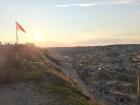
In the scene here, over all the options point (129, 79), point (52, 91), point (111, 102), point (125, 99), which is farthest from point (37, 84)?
point (129, 79)

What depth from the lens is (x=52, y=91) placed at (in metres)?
36.0

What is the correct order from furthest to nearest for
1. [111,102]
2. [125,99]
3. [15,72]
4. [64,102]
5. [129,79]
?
1. [129,79]
2. [125,99]
3. [111,102]
4. [15,72]
5. [64,102]

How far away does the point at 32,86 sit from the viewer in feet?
122

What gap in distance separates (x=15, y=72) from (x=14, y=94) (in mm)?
4823

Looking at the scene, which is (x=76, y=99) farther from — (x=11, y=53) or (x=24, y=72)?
(x=11, y=53)

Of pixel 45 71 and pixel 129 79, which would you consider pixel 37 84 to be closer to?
pixel 45 71

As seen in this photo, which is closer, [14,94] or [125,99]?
[14,94]

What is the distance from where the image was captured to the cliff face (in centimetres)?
3406

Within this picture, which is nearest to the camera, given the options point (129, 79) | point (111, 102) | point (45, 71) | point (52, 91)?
point (52, 91)

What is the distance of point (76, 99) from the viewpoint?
34.9 m

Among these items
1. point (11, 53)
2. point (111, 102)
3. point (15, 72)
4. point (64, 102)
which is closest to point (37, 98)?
point (64, 102)

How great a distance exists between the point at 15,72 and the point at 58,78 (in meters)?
3.33

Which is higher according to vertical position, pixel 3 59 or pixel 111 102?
pixel 3 59

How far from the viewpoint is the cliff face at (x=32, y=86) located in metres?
34.1
